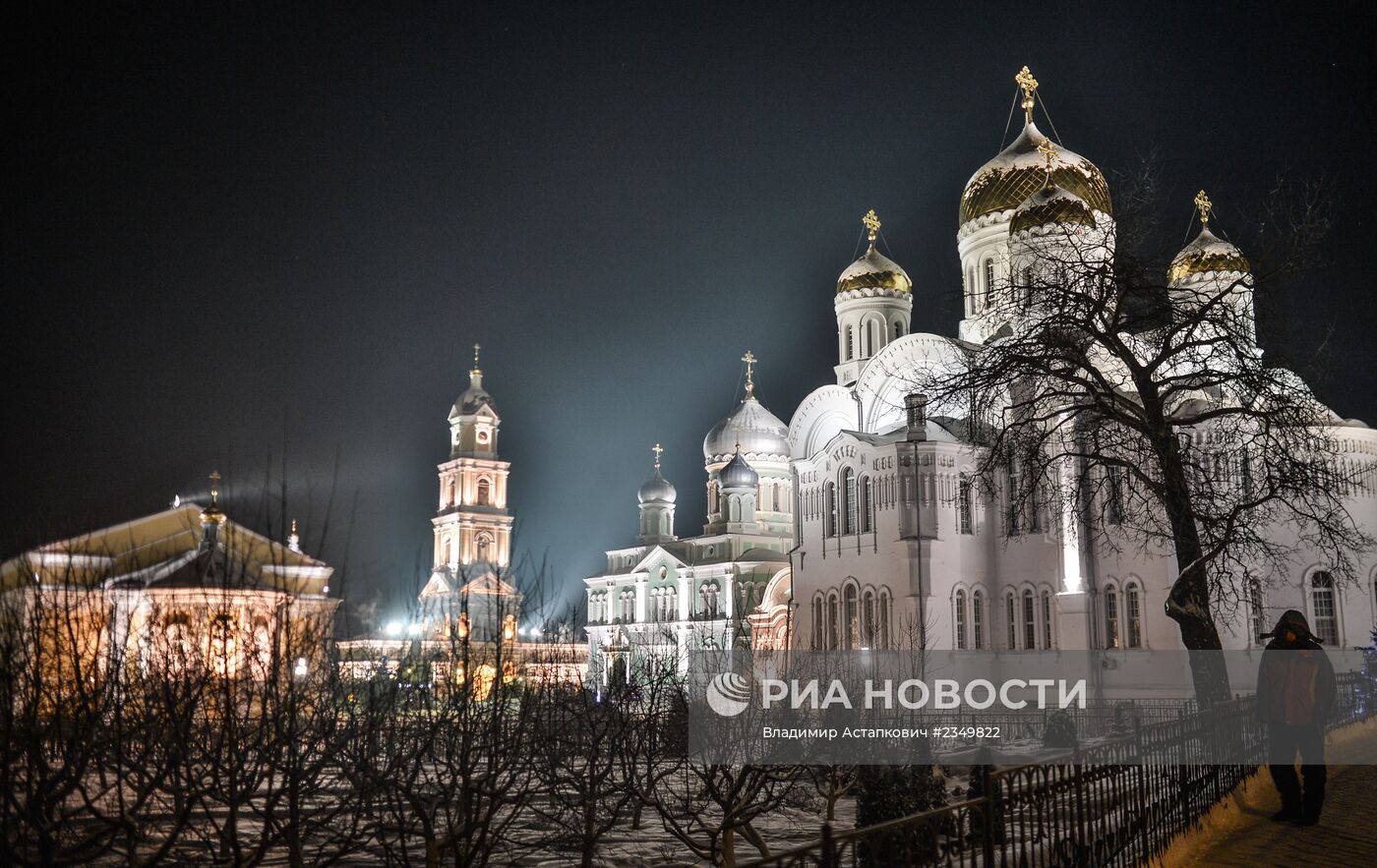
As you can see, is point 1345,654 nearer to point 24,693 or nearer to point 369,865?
point 369,865

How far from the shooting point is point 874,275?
39688 mm

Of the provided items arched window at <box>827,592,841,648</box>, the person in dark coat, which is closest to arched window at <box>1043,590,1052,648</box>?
arched window at <box>827,592,841,648</box>

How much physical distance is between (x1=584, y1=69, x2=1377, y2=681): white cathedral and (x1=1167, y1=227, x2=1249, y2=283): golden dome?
2.5 inches

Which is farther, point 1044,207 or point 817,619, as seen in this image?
point 817,619

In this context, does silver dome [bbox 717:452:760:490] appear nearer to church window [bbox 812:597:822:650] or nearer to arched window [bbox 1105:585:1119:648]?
church window [bbox 812:597:822:650]

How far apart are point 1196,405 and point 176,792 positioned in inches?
952

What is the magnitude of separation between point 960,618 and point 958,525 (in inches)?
95.2

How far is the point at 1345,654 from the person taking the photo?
26109mm

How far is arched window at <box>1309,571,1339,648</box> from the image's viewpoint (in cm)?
2670

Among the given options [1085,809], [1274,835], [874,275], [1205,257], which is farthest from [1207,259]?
[1085,809]

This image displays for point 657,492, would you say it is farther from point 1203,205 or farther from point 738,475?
point 1203,205

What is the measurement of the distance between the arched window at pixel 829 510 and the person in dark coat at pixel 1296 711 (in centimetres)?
2239

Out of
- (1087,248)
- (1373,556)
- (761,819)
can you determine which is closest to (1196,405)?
(1373,556)

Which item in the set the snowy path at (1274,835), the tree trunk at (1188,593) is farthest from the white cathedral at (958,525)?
the snowy path at (1274,835)
